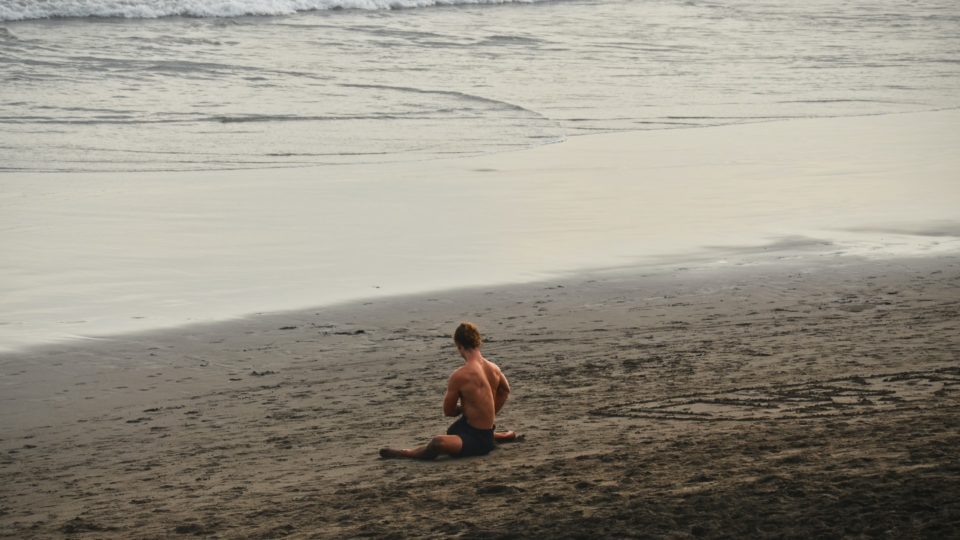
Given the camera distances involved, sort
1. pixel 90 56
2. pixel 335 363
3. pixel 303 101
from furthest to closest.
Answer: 1. pixel 90 56
2. pixel 303 101
3. pixel 335 363

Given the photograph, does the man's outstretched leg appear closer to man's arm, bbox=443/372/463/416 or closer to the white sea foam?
man's arm, bbox=443/372/463/416

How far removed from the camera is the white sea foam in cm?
3438

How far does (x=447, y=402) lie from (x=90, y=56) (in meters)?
22.6

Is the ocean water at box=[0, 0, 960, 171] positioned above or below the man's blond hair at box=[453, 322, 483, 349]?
above

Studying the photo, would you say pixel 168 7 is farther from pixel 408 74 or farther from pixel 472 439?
pixel 472 439

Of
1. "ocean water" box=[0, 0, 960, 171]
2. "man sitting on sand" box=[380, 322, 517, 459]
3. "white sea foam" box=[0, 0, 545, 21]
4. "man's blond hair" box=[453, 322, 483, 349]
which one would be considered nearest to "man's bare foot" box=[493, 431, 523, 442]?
"man sitting on sand" box=[380, 322, 517, 459]

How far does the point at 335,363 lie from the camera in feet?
29.4

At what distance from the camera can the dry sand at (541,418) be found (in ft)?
19.3

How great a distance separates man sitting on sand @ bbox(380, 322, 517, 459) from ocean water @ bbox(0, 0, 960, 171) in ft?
34.2

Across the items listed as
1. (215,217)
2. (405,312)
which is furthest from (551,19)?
(405,312)

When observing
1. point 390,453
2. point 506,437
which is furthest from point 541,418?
point 390,453

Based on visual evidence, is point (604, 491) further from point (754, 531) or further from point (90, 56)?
point (90, 56)

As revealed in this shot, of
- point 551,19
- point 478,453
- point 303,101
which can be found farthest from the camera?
point 551,19

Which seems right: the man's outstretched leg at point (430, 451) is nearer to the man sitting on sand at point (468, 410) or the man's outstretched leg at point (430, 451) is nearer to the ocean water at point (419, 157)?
the man sitting on sand at point (468, 410)
